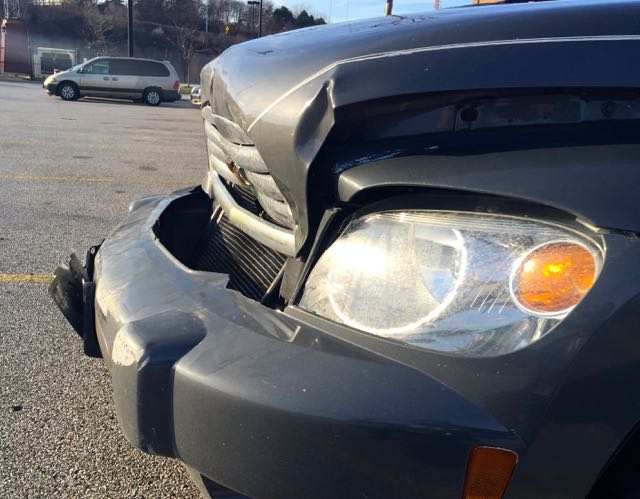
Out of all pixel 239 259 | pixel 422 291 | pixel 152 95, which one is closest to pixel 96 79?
pixel 152 95

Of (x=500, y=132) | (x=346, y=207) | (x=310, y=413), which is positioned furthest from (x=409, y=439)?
(x=500, y=132)

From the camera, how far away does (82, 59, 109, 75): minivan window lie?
25078 mm

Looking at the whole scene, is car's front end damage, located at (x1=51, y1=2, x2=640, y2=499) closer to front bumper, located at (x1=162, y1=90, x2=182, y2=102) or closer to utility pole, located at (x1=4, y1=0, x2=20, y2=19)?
→ front bumper, located at (x1=162, y1=90, x2=182, y2=102)

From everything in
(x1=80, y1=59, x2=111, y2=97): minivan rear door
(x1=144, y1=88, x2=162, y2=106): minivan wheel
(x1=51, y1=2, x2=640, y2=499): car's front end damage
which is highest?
(x1=51, y1=2, x2=640, y2=499): car's front end damage

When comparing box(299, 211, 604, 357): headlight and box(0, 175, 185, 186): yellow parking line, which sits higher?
box(299, 211, 604, 357): headlight

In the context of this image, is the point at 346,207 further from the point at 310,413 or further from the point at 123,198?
the point at 123,198

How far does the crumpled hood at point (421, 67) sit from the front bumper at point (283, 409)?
1.32 feet

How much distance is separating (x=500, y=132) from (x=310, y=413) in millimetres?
813

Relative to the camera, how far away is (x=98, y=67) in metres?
25.2

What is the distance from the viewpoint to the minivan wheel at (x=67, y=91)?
24.4 meters

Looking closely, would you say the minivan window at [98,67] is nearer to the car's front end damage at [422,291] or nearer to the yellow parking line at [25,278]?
the yellow parking line at [25,278]

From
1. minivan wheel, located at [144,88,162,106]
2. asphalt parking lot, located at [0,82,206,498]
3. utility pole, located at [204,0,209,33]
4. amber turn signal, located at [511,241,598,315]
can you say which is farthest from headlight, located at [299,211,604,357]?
utility pole, located at [204,0,209,33]

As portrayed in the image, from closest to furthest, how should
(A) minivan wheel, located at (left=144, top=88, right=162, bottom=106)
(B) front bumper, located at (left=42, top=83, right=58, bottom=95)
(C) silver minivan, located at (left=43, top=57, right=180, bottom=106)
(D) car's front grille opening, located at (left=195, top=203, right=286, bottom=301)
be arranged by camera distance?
(D) car's front grille opening, located at (left=195, top=203, right=286, bottom=301)
(B) front bumper, located at (left=42, top=83, right=58, bottom=95)
(C) silver minivan, located at (left=43, top=57, right=180, bottom=106)
(A) minivan wheel, located at (left=144, top=88, right=162, bottom=106)

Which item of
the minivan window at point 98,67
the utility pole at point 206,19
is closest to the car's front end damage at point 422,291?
the minivan window at point 98,67
